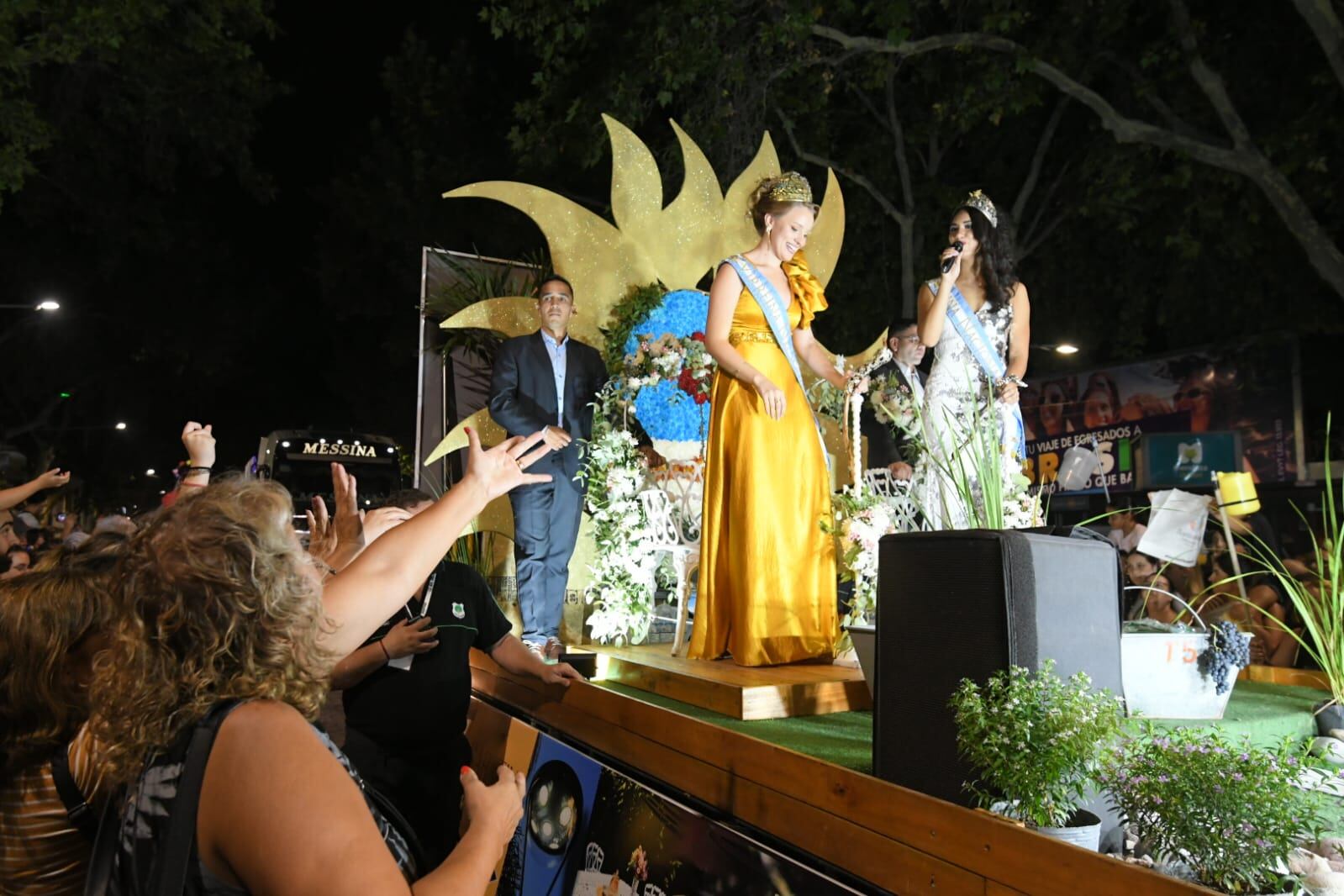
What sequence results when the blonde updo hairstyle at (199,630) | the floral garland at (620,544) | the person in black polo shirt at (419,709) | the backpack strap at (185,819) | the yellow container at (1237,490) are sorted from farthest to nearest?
the floral garland at (620,544) → the yellow container at (1237,490) → the person in black polo shirt at (419,709) → the blonde updo hairstyle at (199,630) → the backpack strap at (185,819)

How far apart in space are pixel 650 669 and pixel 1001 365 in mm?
1951

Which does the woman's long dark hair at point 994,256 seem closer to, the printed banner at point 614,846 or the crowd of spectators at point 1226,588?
the crowd of spectators at point 1226,588

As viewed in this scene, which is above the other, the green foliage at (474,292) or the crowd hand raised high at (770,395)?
the green foliage at (474,292)

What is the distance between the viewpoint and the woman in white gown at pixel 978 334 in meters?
4.15

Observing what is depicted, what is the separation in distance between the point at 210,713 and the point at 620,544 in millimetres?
4132

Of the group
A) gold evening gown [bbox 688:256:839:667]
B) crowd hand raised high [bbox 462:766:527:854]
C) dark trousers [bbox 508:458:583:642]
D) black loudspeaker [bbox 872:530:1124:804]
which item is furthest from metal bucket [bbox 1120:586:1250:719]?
dark trousers [bbox 508:458:583:642]

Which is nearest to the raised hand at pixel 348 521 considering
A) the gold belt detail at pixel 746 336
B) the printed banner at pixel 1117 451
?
the gold belt detail at pixel 746 336

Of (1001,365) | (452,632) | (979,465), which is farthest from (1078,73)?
(452,632)

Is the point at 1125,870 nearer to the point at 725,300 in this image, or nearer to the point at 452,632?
the point at 452,632

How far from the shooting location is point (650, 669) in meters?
4.30

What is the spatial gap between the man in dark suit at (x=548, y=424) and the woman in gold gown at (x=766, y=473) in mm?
1316

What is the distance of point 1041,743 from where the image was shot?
7.30 ft

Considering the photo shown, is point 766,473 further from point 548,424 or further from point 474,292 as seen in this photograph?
point 474,292

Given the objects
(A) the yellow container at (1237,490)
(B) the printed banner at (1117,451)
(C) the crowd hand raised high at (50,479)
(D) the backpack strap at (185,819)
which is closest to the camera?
(D) the backpack strap at (185,819)
